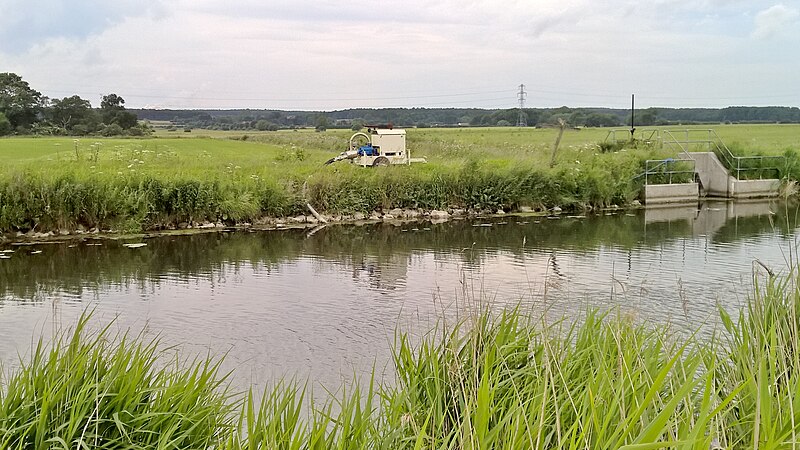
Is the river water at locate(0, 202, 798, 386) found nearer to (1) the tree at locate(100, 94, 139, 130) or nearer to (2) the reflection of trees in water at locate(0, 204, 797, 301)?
(2) the reflection of trees in water at locate(0, 204, 797, 301)

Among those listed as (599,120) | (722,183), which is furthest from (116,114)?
(599,120)

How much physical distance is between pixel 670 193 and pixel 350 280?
17.8 meters

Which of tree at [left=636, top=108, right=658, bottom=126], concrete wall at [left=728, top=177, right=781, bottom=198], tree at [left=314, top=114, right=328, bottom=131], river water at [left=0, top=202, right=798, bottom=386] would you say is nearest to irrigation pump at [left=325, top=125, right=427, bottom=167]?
river water at [left=0, top=202, right=798, bottom=386]

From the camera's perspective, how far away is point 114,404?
4.89 meters

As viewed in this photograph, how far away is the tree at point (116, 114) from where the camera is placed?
52594 mm

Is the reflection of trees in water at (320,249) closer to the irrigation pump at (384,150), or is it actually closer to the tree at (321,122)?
the irrigation pump at (384,150)

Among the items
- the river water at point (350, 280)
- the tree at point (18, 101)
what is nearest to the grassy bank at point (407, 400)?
the river water at point (350, 280)

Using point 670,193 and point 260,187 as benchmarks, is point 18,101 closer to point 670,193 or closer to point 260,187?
point 260,187

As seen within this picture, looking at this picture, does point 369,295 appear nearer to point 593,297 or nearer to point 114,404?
point 593,297

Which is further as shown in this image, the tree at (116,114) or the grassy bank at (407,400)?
the tree at (116,114)

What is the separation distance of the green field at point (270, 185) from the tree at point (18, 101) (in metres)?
20.1

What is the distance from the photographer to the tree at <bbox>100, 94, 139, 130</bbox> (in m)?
52.6

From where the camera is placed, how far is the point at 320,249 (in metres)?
18.1

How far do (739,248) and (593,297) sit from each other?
22.7 ft
